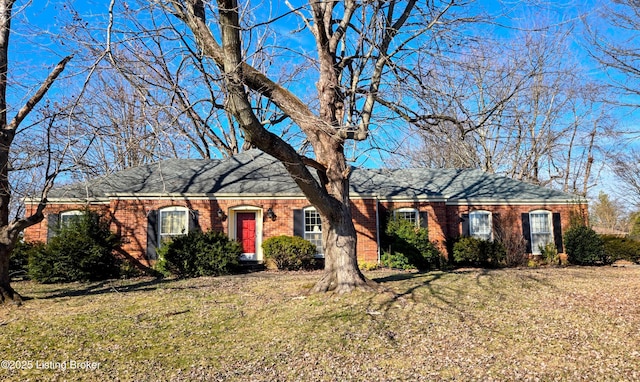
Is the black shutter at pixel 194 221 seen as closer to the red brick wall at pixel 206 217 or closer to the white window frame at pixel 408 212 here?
the red brick wall at pixel 206 217

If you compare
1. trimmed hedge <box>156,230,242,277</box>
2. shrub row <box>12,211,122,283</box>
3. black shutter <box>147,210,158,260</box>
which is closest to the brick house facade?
black shutter <box>147,210,158,260</box>

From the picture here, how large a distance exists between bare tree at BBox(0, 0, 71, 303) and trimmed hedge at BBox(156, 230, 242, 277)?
474 cm

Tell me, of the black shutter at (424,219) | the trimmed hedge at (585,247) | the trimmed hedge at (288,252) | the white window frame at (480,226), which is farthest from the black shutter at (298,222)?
the trimmed hedge at (585,247)

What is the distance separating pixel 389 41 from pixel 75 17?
594 cm

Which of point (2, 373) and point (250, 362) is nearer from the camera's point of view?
point (2, 373)

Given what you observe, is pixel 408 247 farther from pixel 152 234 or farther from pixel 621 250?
pixel 152 234

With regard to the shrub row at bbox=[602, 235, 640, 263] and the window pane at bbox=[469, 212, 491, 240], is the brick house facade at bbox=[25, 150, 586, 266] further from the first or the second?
the shrub row at bbox=[602, 235, 640, 263]

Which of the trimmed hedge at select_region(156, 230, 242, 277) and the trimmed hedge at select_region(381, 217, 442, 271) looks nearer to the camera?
the trimmed hedge at select_region(156, 230, 242, 277)

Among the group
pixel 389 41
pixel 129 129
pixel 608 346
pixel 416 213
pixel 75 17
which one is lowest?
pixel 608 346

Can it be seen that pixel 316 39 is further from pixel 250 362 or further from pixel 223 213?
pixel 223 213

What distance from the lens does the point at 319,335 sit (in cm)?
609

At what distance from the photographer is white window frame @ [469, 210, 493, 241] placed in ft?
55.9

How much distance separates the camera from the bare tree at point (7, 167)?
27.5 feet

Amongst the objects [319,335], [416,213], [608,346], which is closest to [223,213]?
[416,213]
